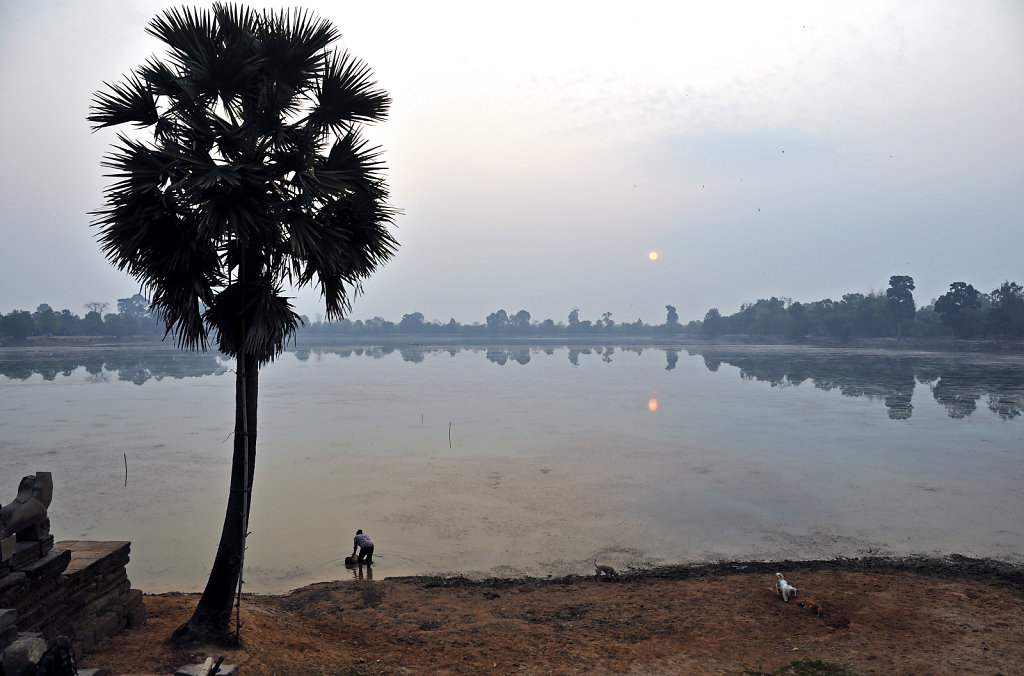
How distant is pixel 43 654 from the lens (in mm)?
5402

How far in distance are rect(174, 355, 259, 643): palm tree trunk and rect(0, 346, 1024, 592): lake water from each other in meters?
5.47

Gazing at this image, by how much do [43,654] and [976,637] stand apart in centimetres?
1274

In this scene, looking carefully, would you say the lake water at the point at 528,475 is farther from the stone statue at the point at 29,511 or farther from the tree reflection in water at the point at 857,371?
the stone statue at the point at 29,511

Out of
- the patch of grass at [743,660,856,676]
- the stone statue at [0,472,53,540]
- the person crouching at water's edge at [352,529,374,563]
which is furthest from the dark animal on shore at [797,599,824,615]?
the stone statue at [0,472,53,540]

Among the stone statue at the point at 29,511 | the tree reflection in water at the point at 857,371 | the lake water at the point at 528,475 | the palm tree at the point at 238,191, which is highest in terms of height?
the palm tree at the point at 238,191

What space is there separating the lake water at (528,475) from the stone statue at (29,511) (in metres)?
7.06

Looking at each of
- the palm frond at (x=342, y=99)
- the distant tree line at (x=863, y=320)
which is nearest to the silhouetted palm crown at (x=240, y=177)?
the palm frond at (x=342, y=99)

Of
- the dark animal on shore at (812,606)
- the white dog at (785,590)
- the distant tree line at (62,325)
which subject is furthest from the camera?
the distant tree line at (62,325)

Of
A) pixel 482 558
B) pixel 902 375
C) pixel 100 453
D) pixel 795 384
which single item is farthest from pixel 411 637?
pixel 902 375

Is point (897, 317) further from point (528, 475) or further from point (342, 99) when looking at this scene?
point (342, 99)

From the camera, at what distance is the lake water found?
642 inches

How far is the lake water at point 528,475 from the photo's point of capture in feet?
53.5

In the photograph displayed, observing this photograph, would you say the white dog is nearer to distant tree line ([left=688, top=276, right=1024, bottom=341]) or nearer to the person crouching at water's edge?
the person crouching at water's edge

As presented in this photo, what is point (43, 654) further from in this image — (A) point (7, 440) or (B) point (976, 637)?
(A) point (7, 440)
